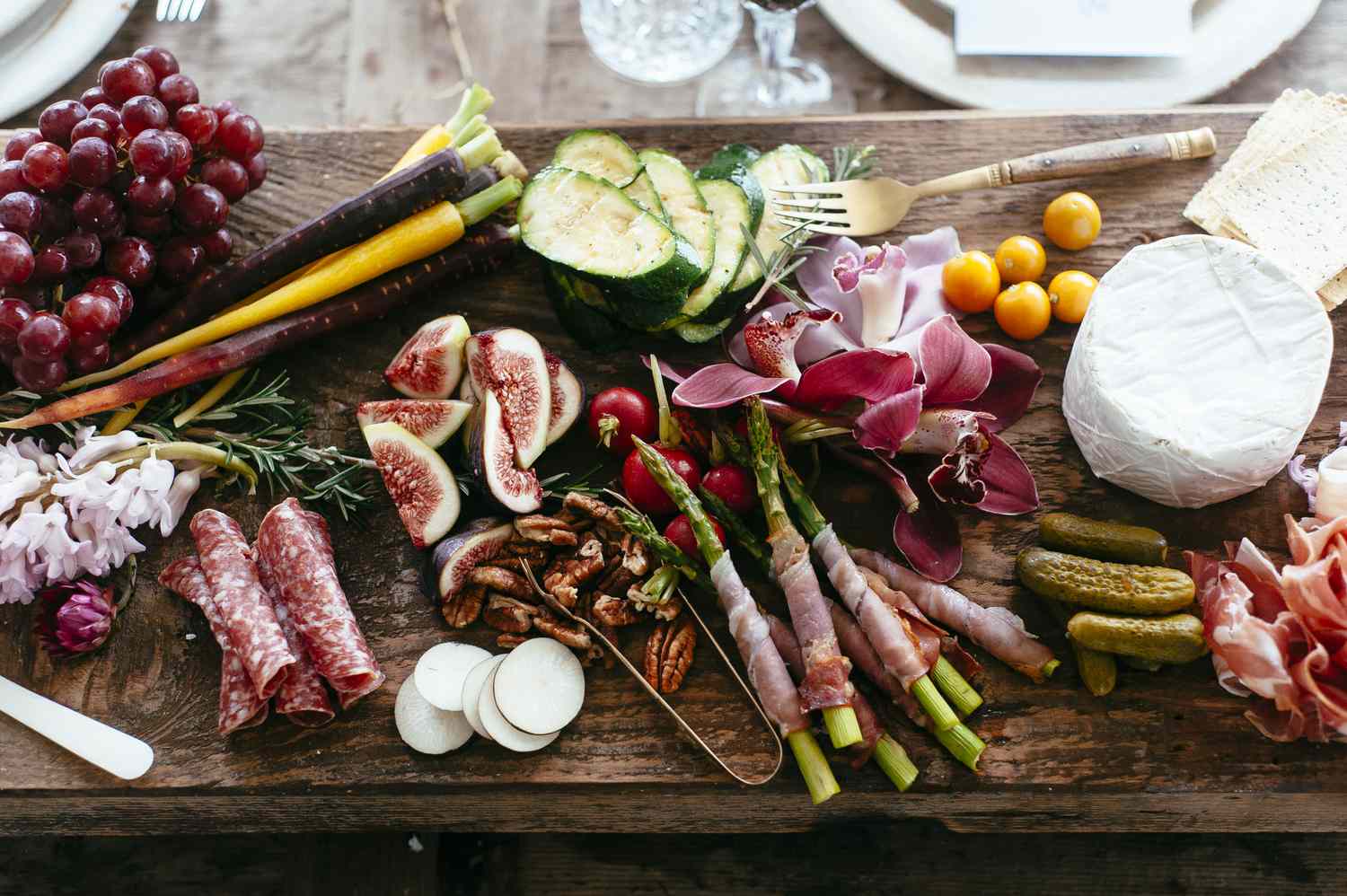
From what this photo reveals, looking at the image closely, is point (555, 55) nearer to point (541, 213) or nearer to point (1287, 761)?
point (541, 213)

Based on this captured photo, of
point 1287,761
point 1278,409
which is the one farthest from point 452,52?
point 1287,761

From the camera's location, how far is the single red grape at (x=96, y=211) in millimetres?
1889

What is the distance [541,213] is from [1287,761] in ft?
5.78

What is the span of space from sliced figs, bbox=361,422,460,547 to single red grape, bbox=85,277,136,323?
21.1 inches

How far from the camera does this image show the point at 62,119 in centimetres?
190

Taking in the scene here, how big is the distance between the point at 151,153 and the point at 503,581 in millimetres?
1037

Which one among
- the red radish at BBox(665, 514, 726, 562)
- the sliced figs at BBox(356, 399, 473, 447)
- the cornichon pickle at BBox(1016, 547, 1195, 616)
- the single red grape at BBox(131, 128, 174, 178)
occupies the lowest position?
the red radish at BBox(665, 514, 726, 562)

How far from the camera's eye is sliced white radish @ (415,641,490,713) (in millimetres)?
1846

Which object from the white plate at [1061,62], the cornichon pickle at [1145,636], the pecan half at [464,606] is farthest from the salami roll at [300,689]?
the white plate at [1061,62]

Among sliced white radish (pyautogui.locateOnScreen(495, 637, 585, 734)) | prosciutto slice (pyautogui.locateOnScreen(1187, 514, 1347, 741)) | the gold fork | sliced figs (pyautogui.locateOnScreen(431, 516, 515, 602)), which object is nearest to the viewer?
prosciutto slice (pyautogui.locateOnScreen(1187, 514, 1347, 741))

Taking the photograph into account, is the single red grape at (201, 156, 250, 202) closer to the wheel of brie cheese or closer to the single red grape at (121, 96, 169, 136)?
the single red grape at (121, 96, 169, 136)

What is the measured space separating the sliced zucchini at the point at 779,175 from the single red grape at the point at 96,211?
4.10 ft

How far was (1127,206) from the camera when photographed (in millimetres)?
2232

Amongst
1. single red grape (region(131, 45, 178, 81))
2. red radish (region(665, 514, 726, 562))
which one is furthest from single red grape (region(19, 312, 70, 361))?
red radish (region(665, 514, 726, 562))
